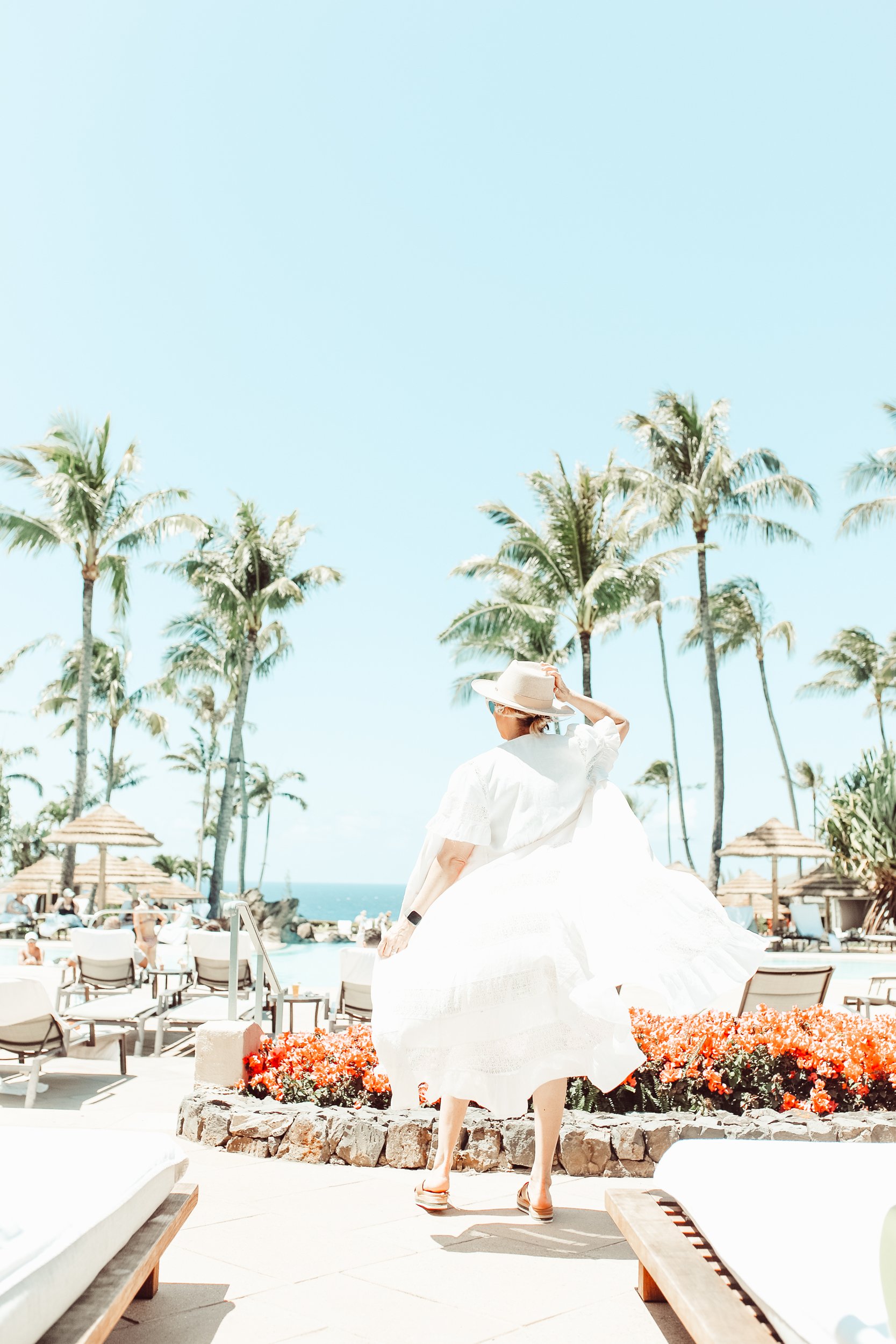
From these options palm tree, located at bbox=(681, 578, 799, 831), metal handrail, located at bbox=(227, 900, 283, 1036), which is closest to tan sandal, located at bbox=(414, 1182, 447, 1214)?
metal handrail, located at bbox=(227, 900, 283, 1036)

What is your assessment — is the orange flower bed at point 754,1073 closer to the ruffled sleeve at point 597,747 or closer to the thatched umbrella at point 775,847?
the ruffled sleeve at point 597,747

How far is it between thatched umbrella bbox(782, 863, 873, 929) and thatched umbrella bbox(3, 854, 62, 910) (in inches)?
729

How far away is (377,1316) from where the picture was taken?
238cm

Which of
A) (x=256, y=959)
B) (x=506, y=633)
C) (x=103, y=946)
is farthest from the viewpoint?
(x=506, y=633)

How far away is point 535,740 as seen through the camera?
333cm

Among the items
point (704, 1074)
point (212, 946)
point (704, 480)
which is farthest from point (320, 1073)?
point (704, 480)

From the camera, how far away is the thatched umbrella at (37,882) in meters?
24.6

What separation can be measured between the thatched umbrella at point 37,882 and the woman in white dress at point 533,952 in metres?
23.3

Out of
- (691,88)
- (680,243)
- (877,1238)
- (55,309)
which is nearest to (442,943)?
(877,1238)

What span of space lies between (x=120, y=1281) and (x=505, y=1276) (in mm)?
1205

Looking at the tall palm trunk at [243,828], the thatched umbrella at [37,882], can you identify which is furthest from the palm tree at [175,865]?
the thatched umbrella at [37,882]

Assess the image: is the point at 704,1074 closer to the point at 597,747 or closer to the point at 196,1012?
the point at 597,747

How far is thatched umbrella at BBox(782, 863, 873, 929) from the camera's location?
2284 cm

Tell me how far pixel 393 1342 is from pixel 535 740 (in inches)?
69.2
